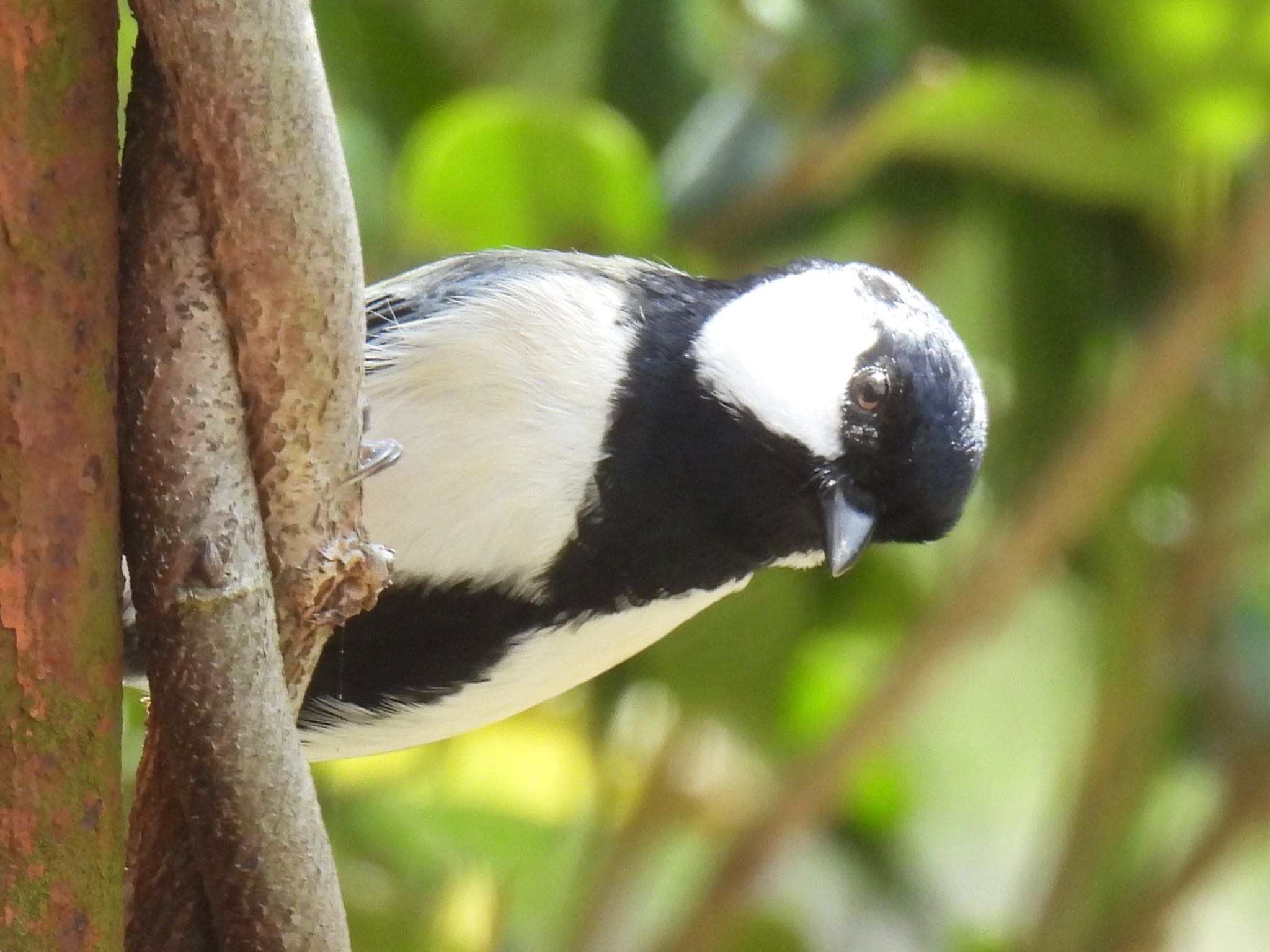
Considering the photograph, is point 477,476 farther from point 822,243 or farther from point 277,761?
point 822,243

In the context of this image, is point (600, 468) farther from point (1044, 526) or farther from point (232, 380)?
point (1044, 526)

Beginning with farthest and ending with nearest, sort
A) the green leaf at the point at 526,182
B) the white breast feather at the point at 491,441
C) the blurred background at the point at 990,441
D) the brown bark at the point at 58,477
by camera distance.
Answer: the blurred background at the point at 990,441, the green leaf at the point at 526,182, the white breast feather at the point at 491,441, the brown bark at the point at 58,477

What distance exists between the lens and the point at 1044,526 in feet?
6.14

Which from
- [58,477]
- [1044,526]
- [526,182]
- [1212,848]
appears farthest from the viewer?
[1212,848]

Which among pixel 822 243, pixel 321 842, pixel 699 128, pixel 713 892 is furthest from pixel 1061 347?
pixel 321 842

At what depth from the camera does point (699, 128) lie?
1.89m

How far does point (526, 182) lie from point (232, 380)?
3.11 ft

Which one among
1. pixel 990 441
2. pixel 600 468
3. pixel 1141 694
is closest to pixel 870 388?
pixel 600 468

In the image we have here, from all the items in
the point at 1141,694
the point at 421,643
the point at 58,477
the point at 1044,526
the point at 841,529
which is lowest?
the point at 1141,694

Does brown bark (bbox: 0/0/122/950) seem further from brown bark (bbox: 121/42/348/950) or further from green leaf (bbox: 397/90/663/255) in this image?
green leaf (bbox: 397/90/663/255)

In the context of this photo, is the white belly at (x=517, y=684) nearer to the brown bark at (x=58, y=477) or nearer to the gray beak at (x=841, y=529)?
the gray beak at (x=841, y=529)

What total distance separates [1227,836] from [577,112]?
125 centimetres

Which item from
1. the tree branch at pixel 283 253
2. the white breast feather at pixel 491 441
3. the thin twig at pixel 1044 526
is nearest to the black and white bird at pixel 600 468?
the white breast feather at pixel 491 441

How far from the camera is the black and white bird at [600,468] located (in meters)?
1.02
